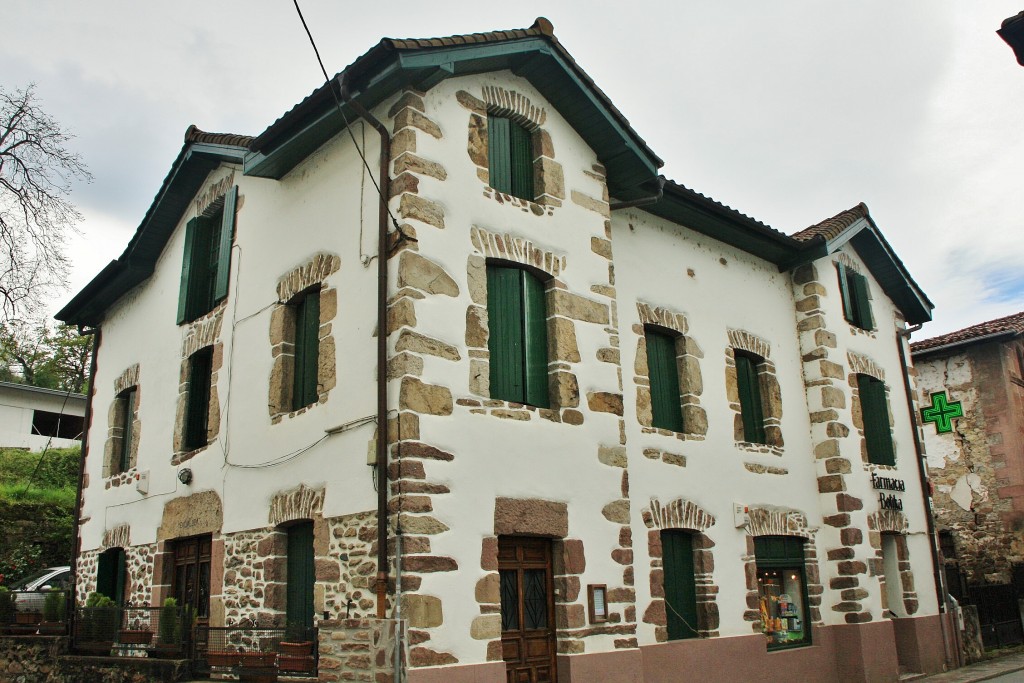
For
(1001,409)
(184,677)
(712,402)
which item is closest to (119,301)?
(184,677)

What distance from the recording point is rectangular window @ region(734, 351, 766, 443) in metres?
12.6

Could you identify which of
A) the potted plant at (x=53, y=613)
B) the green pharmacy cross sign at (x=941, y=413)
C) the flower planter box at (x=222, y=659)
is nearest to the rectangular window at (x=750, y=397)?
the green pharmacy cross sign at (x=941, y=413)

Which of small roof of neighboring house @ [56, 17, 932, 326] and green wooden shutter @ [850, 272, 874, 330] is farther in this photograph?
green wooden shutter @ [850, 272, 874, 330]

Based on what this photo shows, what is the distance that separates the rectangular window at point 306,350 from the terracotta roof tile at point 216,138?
101 inches

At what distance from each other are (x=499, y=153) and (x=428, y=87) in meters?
1.19

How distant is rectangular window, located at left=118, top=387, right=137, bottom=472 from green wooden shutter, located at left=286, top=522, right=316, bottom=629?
536 centimetres

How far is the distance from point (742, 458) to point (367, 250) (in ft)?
20.4

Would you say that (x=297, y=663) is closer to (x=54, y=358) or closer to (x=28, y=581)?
(x=28, y=581)

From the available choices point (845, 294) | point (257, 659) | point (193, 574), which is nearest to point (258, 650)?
point (257, 659)

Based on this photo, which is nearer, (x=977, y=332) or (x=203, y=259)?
(x=203, y=259)

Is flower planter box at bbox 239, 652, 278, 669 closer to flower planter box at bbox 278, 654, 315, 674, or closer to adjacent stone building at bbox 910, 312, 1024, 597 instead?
flower planter box at bbox 278, 654, 315, 674

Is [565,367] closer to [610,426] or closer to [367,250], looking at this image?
[610,426]

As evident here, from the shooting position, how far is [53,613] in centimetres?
1105

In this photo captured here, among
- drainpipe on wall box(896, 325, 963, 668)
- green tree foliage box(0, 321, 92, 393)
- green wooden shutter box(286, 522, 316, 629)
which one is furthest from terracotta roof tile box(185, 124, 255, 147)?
green tree foliage box(0, 321, 92, 393)
